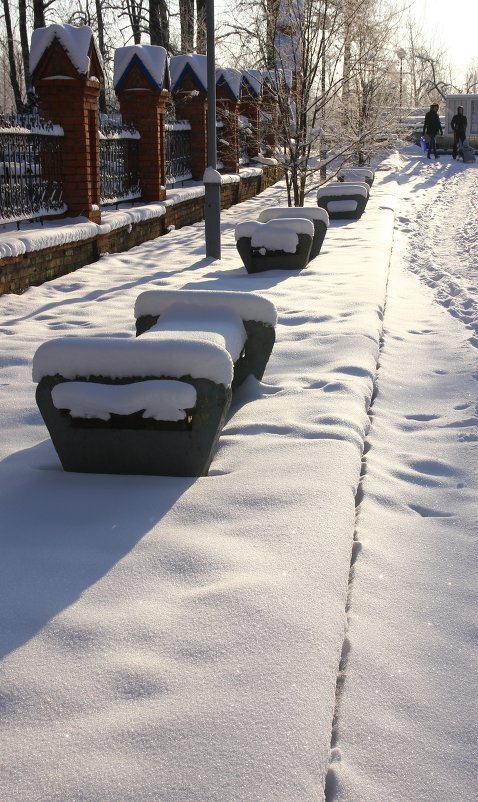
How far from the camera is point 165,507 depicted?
3236 mm

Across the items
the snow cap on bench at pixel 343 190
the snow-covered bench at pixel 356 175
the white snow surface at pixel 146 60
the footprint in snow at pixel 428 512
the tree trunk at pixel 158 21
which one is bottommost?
the footprint in snow at pixel 428 512

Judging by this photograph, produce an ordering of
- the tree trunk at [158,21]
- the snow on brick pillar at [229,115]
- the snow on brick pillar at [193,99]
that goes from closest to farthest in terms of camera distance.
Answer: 1. the snow on brick pillar at [193,99]
2. the snow on brick pillar at [229,115]
3. the tree trunk at [158,21]

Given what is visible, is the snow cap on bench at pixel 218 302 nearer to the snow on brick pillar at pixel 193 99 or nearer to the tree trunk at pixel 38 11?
the snow on brick pillar at pixel 193 99

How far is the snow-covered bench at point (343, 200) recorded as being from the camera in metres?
14.8

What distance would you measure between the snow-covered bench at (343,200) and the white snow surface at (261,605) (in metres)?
9.97

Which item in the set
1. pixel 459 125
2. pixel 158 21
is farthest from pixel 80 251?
pixel 459 125

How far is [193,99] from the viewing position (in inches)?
648

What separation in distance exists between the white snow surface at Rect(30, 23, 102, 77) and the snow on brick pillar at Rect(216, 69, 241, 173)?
7.88m

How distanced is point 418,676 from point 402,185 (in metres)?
22.8

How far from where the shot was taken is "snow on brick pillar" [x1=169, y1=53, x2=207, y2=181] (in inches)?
648

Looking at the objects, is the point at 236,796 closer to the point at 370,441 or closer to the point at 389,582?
the point at 389,582

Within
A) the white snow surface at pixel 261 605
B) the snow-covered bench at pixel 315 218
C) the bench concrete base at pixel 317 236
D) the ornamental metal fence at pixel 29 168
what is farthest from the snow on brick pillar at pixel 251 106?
the white snow surface at pixel 261 605

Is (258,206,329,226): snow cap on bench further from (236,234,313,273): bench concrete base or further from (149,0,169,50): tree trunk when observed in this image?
(149,0,169,50): tree trunk

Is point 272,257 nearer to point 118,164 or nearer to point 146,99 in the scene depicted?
point 118,164
